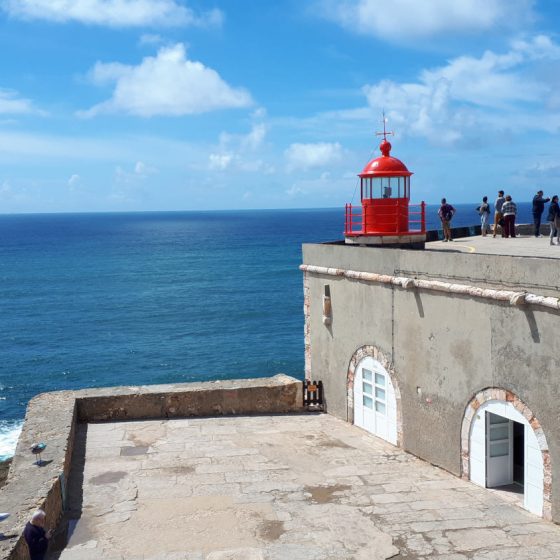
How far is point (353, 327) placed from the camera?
49.8 ft

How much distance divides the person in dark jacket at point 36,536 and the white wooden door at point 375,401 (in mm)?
7333

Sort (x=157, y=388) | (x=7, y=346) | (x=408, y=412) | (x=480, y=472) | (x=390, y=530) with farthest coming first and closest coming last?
1. (x=7, y=346)
2. (x=157, y=388)
3. (x=408, y=412)
4. (x=480, y=472)
5. (x=390, y=530)

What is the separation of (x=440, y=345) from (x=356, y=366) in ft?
9.76

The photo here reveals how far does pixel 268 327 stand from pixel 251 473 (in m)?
36.5

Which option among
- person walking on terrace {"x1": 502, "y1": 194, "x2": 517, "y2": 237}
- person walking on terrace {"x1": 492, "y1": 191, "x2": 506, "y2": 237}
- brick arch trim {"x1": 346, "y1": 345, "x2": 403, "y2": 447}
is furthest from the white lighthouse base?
person walking on terrace {"x1": 492, "y1": 191, "x2": 506, "y2": 237}

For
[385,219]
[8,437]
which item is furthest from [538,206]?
[8,437]

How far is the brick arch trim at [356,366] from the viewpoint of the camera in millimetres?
13859

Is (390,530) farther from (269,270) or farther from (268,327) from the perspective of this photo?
(269,270)

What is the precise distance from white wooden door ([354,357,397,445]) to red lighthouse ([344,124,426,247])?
3340 mm

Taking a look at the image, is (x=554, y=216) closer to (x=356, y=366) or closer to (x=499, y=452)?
(x=356, y=366)

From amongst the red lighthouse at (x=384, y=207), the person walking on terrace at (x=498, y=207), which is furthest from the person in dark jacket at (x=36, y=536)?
the person walking on terrace at (x=498, y=207)

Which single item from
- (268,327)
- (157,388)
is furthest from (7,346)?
(157,388)

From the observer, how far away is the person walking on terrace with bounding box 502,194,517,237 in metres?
19.8

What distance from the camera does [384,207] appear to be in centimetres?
1680
